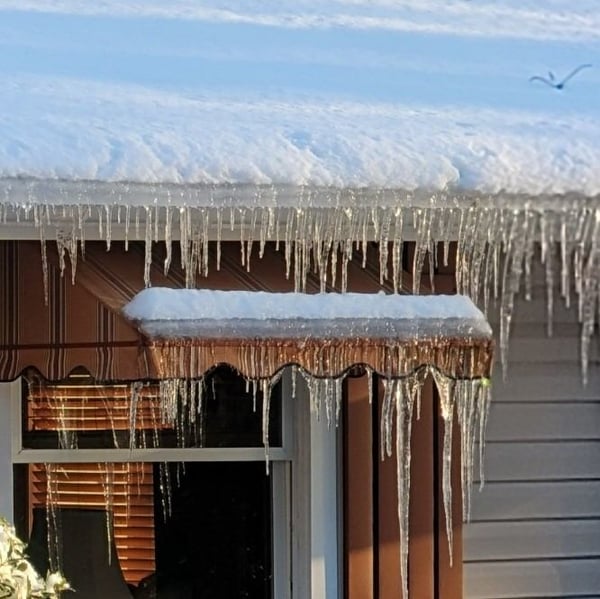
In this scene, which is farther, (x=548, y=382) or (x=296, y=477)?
(x=548, y=382)

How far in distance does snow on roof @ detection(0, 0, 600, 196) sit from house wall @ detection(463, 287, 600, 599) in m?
1.45

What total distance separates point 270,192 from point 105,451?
1938 mm

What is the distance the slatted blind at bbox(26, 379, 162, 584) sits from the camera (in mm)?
3885

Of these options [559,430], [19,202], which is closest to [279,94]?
[19,202]

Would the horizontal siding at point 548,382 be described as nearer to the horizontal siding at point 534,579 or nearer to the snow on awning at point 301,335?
the horizontal siding at point 534,579

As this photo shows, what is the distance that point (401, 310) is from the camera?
3.11 m

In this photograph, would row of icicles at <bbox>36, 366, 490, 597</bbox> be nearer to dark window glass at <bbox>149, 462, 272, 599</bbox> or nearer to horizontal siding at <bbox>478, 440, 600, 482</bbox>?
horizontal siding at <bbox>478, 440, 600, 482</bbox>

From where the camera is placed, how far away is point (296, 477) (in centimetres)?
390

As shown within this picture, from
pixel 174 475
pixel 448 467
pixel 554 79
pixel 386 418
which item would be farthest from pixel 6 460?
pixel 554 79

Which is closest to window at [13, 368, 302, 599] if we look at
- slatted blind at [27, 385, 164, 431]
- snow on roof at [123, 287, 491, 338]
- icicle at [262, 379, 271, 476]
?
slatted blind at [27, 385, 164, 431]

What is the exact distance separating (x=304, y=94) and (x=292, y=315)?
72 centimetres

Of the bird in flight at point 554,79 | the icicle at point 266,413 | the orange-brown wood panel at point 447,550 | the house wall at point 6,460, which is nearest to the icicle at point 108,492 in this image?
the house wall at point 6,460

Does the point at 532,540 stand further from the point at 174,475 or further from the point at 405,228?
the point at 405,228

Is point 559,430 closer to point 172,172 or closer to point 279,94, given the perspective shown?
point 279,94
